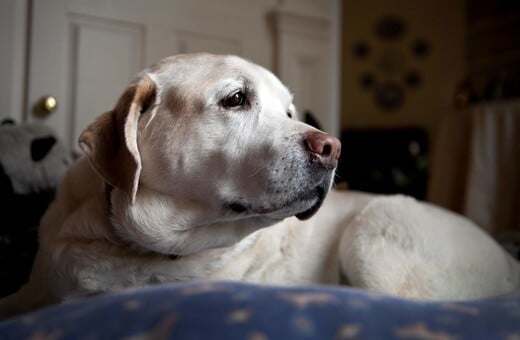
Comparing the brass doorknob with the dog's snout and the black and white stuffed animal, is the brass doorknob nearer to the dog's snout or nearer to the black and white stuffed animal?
the black and white stuffed animal

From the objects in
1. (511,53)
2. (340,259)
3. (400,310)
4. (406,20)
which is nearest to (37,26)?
(340,259)

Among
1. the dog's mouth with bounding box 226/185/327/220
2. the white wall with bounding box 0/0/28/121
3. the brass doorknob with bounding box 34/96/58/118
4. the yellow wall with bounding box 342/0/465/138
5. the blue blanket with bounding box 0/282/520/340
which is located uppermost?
the yellow wall with bounding box 342/0/465/138

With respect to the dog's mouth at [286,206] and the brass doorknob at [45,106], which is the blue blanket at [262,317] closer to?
the dog's mouth at [286,206]

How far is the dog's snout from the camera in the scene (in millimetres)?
987

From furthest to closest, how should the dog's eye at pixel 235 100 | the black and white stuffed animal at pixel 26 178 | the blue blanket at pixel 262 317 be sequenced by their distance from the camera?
1. the black and white stuffed animal at pixel 26 178
2. the dog's eye at pixel 235 100
3. the blue blanket at pixel 262 317

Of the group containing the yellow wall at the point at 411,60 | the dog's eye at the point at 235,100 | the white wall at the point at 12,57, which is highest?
the yellow wall at the point at 411,60

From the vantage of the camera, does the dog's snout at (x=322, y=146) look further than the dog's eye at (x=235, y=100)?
No

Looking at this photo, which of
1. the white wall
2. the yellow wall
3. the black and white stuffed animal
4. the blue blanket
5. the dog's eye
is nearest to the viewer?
the blue blanket

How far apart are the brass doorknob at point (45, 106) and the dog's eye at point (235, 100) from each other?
1.28 metres

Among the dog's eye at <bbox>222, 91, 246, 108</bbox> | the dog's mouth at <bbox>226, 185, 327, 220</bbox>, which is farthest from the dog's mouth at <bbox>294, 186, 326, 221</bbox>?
the dog's eye at <bbox>222, 91, 246, 108</bbox>

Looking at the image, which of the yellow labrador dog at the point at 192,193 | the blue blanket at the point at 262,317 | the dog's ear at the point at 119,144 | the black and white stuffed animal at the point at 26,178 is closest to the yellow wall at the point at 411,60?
the black and white stuffed animal at the point at 26,178

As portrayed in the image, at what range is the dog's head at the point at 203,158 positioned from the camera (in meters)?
1.00

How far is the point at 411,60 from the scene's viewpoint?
21.3ft

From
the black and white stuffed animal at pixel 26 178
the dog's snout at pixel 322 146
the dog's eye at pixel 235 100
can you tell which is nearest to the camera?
the dog's snout at pixel 322 146
